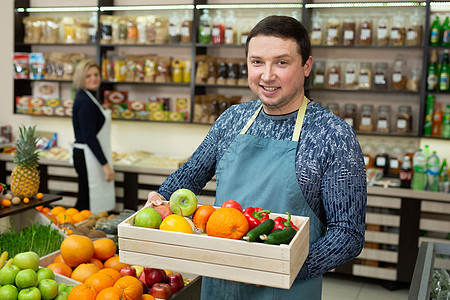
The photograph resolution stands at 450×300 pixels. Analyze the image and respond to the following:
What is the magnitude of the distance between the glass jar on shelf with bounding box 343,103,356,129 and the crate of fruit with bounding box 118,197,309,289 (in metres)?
3.47

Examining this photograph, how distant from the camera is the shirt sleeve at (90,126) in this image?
4461mm

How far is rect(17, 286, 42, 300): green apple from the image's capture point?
1844mm

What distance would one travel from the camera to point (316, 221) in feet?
5.49

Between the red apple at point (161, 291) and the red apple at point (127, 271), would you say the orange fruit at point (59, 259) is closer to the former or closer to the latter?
the red apple at point (127, 271)

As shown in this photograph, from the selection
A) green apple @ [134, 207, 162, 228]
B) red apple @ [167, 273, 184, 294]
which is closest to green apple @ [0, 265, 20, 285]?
red apple @ [167, 273, 184, 294]

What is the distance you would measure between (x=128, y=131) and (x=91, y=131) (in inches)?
48.8

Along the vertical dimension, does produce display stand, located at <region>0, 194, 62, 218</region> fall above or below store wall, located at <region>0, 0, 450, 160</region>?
below

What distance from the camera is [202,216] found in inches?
61.1

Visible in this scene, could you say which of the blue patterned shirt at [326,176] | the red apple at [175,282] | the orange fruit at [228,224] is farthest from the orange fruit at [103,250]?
the orange fruit at [228,224]

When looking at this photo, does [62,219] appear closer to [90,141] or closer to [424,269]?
[90,141]

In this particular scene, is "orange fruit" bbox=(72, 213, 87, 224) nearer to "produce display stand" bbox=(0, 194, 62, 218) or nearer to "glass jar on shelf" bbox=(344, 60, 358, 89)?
"produce display stand" bbox=(0, 194, 62, 218)

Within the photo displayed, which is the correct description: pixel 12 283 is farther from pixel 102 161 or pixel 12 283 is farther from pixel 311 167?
pixel 102 161

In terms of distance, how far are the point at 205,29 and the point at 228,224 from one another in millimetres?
3910

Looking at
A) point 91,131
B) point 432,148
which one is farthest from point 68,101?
point 432,148
